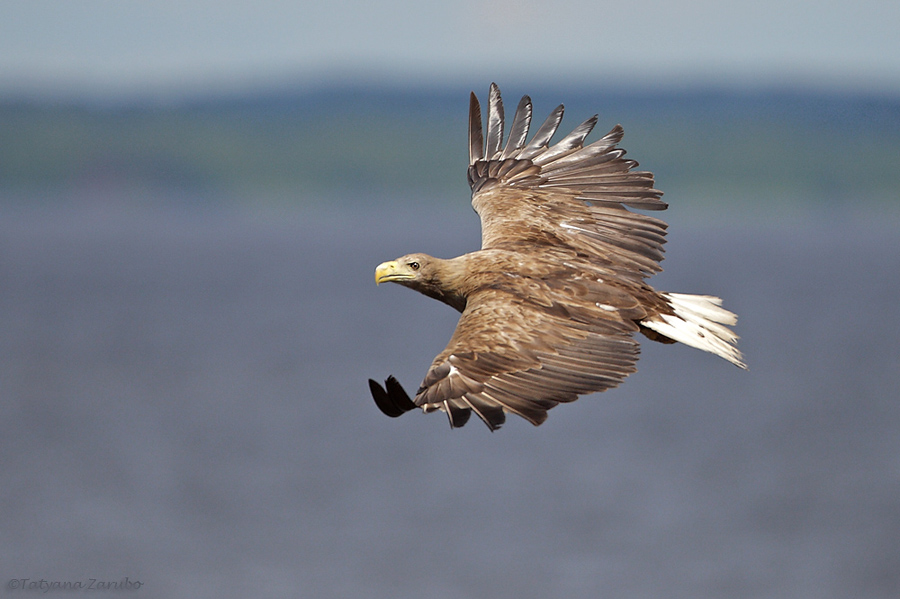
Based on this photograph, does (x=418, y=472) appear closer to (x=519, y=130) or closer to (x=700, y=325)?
(x=519, y=130)

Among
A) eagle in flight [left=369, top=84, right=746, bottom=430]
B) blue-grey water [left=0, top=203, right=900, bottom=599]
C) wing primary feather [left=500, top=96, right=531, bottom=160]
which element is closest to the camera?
eagle in flight [left=369, top=84, right=746, bottom=430]

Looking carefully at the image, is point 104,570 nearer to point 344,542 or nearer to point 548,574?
point 344,542

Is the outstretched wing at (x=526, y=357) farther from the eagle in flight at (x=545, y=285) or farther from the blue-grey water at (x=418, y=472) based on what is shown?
the blue-grey water at (x=418, y=472)

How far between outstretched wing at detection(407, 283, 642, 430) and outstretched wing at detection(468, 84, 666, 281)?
1301mm

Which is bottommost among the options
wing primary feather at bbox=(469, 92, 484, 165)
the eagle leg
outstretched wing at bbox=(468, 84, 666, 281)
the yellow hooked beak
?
the eagle leg

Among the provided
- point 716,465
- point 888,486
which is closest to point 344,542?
point 716,465

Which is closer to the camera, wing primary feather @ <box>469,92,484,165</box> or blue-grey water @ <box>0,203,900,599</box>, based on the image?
wing primary feather @ <box>469,92,484,165</box>

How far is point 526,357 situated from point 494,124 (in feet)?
17.4

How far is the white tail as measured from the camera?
36.8 feet

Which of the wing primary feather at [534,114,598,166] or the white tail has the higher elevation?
the wing primary feather at [534,114,598,166]

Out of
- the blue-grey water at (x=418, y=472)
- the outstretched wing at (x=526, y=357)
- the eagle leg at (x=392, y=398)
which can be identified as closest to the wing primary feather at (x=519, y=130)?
the outstretched wing at (x=526, y=357)

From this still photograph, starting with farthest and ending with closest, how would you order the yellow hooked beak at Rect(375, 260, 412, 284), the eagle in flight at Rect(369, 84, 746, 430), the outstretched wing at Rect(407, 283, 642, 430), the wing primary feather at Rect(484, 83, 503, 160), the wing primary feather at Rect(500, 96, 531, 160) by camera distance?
the wing primary feather at Rect(484, 83, 503, 160)
the wing primary feather at Rect(500, 96, 531, 160)
the yellow hooked beak at Rect(375, 260, 412, 284)
the eagle in flight at Rect(369, 84, 746, 430)
the outstretched wing at Rect(407, 283, 642, 430)

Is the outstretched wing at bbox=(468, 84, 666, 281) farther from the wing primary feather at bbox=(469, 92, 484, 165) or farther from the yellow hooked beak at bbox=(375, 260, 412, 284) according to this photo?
the yellow hooked beak at bbox=(375, 260, 412, 284)

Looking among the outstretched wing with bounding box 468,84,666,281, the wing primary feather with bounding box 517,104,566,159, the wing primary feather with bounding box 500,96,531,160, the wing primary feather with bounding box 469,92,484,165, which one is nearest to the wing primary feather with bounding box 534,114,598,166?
the outstretched wing with bounding box 468,84,666,281
